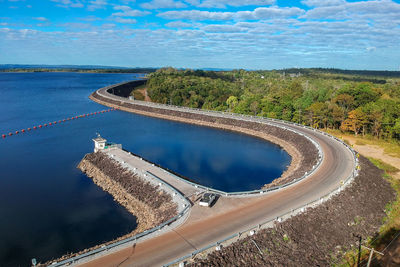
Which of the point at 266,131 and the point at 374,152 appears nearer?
the point at 374,152

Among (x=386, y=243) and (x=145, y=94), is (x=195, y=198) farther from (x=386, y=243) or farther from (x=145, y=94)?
(x=145, y=94)

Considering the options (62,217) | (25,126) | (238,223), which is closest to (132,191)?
(62,217)

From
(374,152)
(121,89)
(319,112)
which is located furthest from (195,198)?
(121,89)

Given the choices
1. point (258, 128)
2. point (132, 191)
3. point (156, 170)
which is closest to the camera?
point (132, 191)

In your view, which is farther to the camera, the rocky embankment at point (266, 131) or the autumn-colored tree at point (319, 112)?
the autumn-colored tree at point (319, 112)

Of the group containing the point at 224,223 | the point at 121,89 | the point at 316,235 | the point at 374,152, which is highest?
the point at 121,89

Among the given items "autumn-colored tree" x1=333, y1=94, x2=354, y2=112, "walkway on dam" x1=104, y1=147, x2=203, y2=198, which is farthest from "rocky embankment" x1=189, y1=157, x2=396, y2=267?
"autumn-colored tree" x1=333, y1=94, x2=354, y2=112

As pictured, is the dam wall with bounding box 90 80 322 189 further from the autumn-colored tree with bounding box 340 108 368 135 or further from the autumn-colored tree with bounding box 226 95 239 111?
the autumn-colored tree with bounding box 226 95 239 111

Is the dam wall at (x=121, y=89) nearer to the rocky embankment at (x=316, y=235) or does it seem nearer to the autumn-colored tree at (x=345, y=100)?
the autumn-colored tree at (x=345, y=100)

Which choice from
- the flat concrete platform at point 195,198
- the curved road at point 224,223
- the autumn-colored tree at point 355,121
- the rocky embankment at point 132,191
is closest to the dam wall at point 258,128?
the curved road at point 224,223
